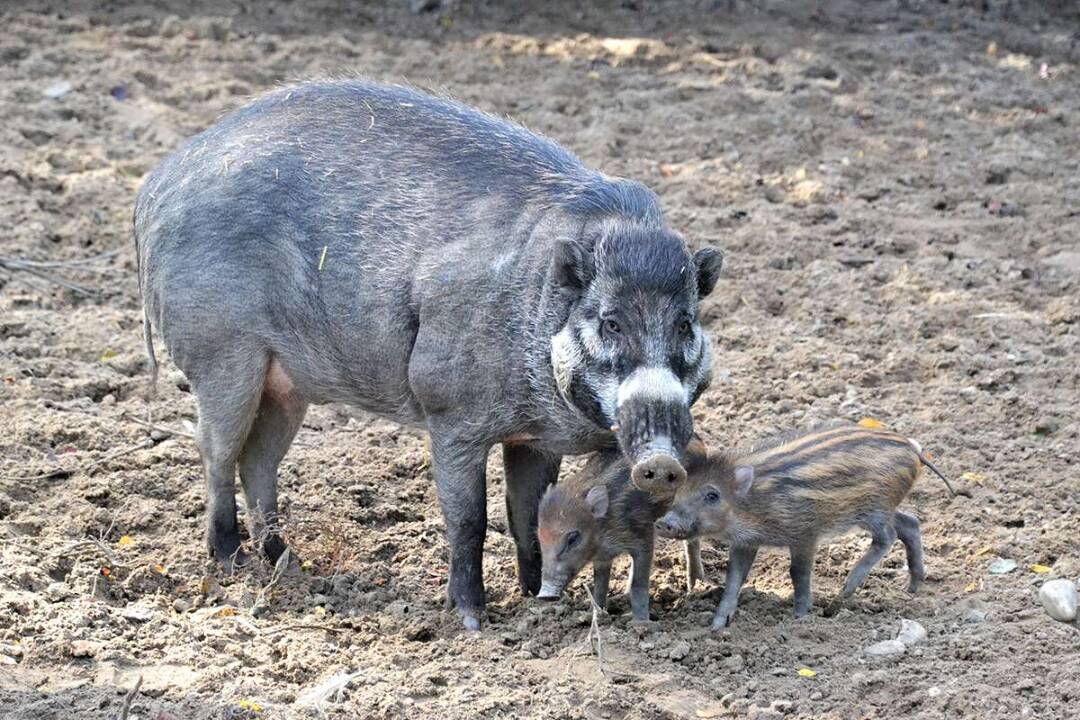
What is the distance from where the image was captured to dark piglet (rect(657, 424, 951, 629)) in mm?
5691

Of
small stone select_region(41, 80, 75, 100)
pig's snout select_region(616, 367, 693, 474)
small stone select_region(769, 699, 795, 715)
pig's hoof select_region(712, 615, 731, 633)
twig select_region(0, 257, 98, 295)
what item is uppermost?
pig's snout select_region(616, 367, 693, 474)

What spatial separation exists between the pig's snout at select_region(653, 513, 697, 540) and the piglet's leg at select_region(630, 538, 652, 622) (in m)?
0.08

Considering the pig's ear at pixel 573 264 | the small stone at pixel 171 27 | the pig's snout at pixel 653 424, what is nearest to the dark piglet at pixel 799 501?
the pig's snout at pixel 653 424

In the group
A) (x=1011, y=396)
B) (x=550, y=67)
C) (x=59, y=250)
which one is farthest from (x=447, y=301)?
(x=550, y=67)

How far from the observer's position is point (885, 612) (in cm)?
567

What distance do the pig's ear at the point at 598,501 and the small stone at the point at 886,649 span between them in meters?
0.99

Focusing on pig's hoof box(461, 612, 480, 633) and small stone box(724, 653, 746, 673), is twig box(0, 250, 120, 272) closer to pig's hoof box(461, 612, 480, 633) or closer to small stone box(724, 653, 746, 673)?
pig's hoof box(461, 612, 480, 633)

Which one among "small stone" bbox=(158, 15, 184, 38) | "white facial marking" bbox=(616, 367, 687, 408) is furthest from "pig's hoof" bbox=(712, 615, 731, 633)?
"small stone" bbox=(158, 15, 184, 38)

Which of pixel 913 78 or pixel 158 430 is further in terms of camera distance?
pixel 913 78

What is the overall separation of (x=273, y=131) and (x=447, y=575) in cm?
183

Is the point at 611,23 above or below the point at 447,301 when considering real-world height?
below

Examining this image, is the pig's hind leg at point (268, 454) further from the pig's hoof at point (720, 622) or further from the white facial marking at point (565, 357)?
the pig's hoof at point (720, 622)

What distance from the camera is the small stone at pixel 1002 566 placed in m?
5.88

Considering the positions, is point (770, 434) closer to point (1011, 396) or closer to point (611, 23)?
point (1011, 396)
